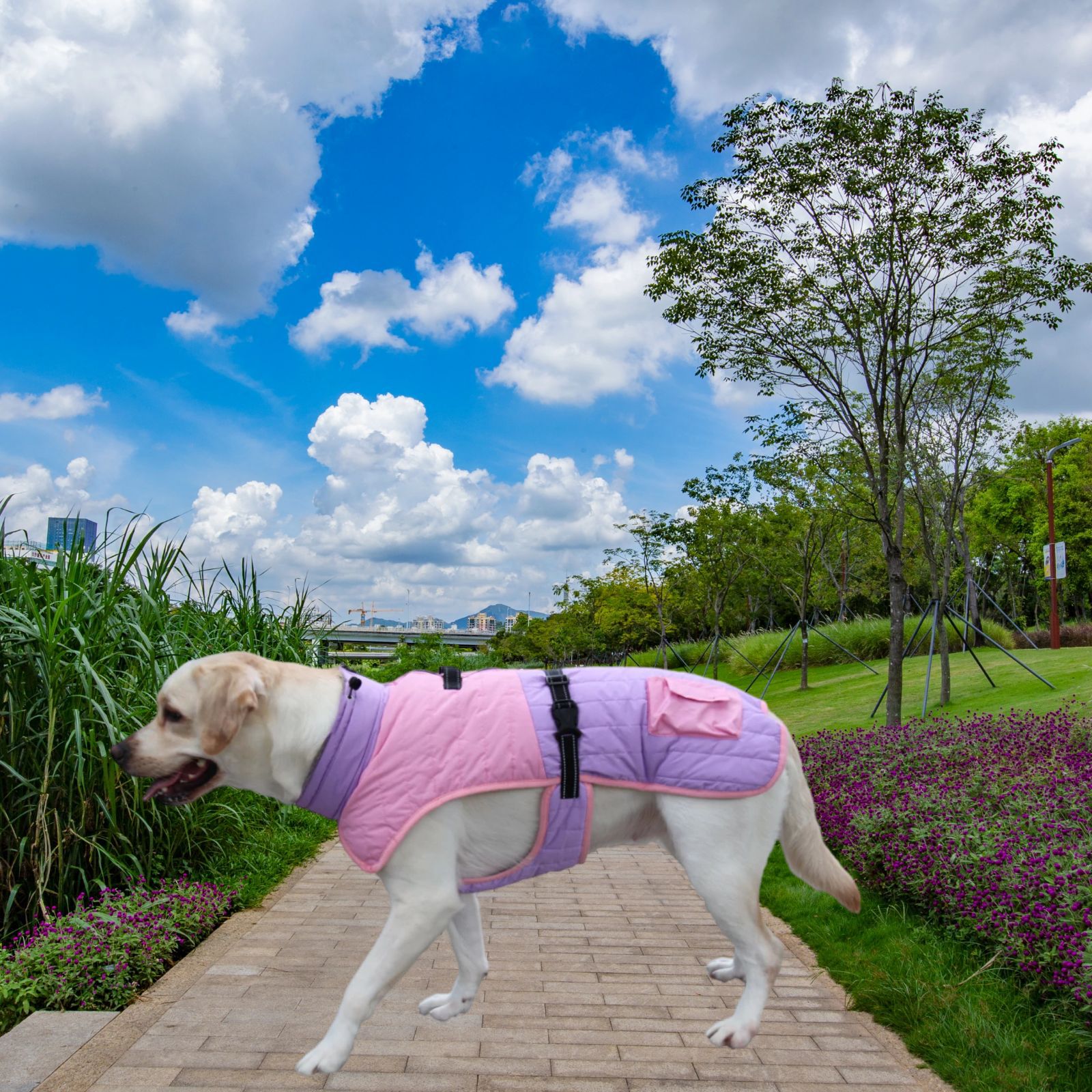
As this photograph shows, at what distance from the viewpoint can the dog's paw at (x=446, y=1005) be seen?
2859 millimetres

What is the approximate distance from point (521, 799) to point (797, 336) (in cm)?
1002

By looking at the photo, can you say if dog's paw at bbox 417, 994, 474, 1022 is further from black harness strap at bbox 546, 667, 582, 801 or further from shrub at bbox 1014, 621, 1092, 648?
shrub at bbox 1014, 621, 1092, 648

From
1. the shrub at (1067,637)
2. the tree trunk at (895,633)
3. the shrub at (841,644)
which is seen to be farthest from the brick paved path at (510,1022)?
the shrub at (1067,637)

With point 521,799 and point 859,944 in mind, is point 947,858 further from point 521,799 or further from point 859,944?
point 521,799

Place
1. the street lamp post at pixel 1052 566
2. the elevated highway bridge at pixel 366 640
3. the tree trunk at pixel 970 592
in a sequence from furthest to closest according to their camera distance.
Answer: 1. the tree trunk at pixel 970 592
2. the street lamp post at pixel 1052 566
3. the elevated highway bridge at pixel 366 640

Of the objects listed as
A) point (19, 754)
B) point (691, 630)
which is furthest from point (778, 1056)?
point (691, 630)

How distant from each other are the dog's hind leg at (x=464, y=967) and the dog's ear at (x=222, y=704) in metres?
0.97

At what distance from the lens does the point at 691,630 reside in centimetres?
4741

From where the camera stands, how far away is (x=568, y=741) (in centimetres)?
253

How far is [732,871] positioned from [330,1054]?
1167mm

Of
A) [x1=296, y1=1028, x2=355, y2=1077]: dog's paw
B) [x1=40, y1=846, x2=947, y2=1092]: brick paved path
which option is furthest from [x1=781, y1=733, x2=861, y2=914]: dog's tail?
[x1=296, y1=1028, x2=355, y2=1077]: dog's paw

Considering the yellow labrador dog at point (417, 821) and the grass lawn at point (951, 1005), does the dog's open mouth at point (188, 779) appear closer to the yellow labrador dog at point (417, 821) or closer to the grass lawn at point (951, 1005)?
the yellow labrador dog at point (417, 821)

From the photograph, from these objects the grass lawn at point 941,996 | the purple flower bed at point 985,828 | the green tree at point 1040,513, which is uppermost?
the green tree at point 1040,513

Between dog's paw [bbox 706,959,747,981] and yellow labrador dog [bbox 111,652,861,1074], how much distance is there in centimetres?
5
